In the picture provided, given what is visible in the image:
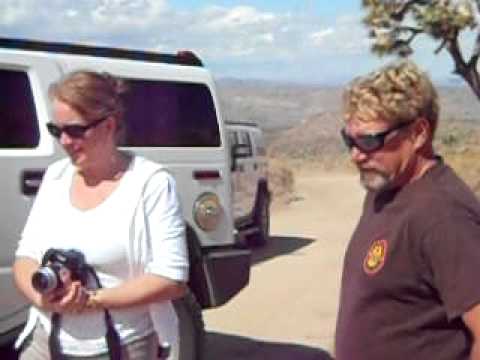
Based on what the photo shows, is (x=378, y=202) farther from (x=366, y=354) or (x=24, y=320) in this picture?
(x=24, y=320)

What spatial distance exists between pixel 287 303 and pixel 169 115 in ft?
12.7

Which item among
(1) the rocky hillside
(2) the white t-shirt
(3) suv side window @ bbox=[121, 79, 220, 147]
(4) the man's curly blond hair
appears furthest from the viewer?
(1) the rocky hillside

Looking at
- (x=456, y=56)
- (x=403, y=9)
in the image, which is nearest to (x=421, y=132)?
(x=403, y=9)

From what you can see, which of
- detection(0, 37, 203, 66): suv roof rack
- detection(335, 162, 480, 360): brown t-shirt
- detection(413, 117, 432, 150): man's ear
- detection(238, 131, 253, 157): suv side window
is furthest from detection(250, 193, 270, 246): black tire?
detection(413, 117, 432, 150): man's ear

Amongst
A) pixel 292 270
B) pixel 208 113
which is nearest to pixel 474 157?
pixel 292 270

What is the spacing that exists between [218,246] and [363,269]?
12.1 feet

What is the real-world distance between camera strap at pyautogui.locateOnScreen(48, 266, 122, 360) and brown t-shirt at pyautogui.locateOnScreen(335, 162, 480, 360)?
0.80m

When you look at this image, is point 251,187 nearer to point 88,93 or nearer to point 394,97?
point 88,93

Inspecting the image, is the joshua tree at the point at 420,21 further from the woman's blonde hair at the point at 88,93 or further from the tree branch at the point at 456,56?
the woman's blonde hair at the point at 88,93

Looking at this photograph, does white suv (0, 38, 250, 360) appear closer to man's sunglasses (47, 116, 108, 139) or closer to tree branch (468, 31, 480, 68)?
man's sunglasses (47, 116, 108, 139)

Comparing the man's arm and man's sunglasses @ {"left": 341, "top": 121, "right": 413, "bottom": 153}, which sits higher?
man's sunglasses @ {"left": 341, "top": 121, "right": 413, "bottom": 153}

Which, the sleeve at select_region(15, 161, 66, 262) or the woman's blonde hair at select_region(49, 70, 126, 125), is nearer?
the woman's blonde hair at select_region(49, 70, 126, 125)

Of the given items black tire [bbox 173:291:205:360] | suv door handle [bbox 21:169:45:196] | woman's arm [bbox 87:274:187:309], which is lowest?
black tire [bbox 173:291:205:360]

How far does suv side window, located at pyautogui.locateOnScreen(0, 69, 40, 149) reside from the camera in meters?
5.80
